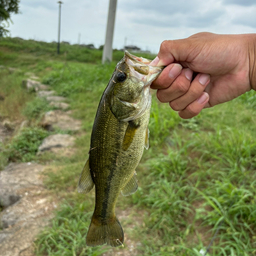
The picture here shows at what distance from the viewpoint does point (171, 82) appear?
1840 millimetres

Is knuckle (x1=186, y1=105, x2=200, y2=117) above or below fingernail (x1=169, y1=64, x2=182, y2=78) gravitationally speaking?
below

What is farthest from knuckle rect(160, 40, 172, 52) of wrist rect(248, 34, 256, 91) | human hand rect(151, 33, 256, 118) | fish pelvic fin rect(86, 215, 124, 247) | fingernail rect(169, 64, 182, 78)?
fish pelvic fin rect(86, 215, 124, 247)

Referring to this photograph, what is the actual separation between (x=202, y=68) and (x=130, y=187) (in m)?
1.03

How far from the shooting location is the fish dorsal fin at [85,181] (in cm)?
166

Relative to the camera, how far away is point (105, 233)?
173 cm

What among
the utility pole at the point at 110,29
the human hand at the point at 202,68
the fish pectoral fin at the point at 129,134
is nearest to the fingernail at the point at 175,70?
the human hand at the point at 202,68

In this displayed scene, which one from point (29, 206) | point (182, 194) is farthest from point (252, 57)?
point (29, 206)

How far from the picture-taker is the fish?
155cm

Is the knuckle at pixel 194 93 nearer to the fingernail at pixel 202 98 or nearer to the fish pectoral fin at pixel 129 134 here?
the fingernail at pixel 202 98

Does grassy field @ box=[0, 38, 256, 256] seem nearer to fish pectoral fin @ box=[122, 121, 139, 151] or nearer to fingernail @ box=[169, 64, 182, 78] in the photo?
fish pectoral fin @ box=[122, 121, 139, 151]

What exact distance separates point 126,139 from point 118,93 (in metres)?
0.29

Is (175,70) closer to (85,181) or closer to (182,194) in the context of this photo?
(85,181)

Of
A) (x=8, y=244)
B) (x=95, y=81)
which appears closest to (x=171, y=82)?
(x=8, y=244)

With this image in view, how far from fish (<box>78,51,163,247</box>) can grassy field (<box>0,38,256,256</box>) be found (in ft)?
5.09
